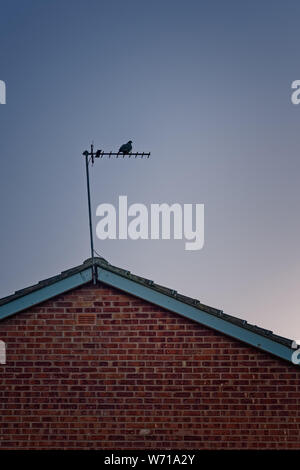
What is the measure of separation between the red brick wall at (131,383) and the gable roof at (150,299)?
0.13m

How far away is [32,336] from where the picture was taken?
30.1ft

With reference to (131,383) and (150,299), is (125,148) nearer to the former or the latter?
(150,299)

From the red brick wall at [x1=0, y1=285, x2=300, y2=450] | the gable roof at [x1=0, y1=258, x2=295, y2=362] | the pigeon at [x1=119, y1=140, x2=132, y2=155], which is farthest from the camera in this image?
the pigeon at [x1=119, y1=140, x2=132, y2=155]

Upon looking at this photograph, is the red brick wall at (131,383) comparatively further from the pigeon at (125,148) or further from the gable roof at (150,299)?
the pigeon at (125,148)

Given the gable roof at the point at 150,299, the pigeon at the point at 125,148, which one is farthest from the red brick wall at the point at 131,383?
the pigeon at the point at 125,148

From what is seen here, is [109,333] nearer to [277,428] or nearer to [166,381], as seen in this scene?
[166,381]

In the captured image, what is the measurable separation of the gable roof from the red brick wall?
0.13 meters

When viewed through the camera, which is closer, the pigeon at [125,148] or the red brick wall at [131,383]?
the red brick wall at [131,383]

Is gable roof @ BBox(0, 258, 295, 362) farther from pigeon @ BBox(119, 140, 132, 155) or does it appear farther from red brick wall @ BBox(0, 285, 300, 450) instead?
pigeon @ BBox(119, 140, 132, 155)

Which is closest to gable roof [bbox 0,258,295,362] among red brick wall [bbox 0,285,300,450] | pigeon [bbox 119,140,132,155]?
red brick wall [bbox 0,285,300,450]

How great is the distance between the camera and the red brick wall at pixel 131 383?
29.5 ft

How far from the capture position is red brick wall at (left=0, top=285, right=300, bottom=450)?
29.5ft

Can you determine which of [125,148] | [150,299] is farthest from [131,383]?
[125,148]
